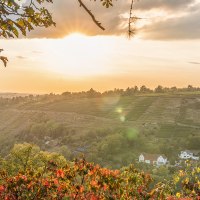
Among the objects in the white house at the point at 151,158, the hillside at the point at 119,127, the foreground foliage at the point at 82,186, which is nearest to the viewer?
the foreground foliage at the point at 82,186

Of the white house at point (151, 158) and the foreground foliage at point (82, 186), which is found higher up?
the foreground foliage at point (82, 186)

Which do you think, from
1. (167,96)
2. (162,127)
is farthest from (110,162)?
(167,96)

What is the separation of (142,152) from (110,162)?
1903 centimetres

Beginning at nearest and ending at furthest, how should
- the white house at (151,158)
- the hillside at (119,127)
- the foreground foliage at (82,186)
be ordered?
the foreground foliage at (82,186) < the white house at (151,158) < the hillside at (119,127)

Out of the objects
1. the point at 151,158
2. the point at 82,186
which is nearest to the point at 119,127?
the point at 151,158

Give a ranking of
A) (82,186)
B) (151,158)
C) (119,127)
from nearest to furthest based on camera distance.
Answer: (82,186)
(151,158)
(119,127)

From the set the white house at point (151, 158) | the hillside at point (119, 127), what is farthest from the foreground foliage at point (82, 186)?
the white house at point (151, 158)

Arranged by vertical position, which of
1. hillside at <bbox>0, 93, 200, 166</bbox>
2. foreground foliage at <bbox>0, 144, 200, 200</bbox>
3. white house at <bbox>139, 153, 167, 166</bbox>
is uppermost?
foreground foliage at <bbox>0, 144, 200, 200</bbox>

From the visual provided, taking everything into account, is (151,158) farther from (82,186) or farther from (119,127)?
(82,186)

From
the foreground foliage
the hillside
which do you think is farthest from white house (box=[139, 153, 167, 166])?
the foreground foliage

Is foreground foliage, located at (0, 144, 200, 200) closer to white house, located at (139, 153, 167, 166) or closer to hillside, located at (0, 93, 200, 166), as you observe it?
hillside, located at (0, 93, 200, 166)

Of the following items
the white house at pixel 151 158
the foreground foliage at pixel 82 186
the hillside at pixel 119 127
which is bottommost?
the white house at pixel 151 158

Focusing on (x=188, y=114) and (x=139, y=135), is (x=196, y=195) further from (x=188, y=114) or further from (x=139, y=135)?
(x=188, y=114)

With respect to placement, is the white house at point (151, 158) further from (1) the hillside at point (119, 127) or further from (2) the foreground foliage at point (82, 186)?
(2) the foreground foliage at point (82, 186)
